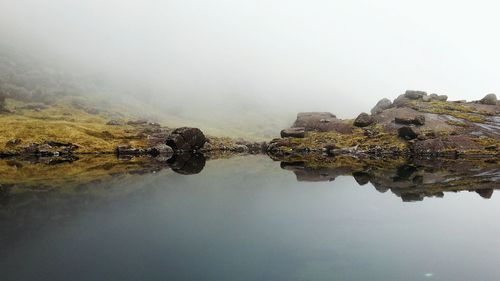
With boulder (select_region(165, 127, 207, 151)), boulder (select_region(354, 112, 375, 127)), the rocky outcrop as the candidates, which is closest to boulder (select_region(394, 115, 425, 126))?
boulder (select_region(354, 112, 375, 127))

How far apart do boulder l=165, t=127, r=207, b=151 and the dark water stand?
88.0m

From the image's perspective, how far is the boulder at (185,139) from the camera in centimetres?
14488

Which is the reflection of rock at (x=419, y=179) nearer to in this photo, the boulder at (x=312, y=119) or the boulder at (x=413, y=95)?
the boulder at (x=312, y=119)

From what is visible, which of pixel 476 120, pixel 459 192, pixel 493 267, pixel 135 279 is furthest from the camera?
pixel 476 120

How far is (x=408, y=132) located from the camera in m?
143

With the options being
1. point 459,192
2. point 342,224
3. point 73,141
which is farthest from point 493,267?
point 73,141

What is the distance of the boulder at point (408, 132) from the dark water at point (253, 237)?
297 ft

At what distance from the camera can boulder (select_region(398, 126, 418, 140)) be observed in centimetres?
14143

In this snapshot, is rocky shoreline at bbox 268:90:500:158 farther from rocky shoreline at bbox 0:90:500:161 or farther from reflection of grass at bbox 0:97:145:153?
reflection of grass at bbox 0:97:145:153

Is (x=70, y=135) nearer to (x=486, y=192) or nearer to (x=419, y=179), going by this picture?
(x=419, y=179)

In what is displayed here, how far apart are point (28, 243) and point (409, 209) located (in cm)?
3803

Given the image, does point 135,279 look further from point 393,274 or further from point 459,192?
point 459,192

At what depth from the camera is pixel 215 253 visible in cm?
2952

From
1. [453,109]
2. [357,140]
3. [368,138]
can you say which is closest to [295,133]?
[357,140]
